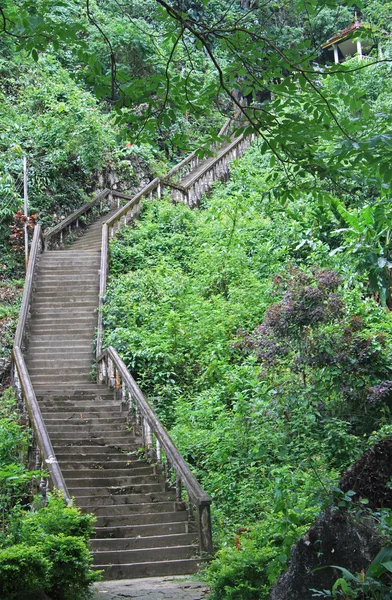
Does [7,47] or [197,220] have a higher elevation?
[7,47]

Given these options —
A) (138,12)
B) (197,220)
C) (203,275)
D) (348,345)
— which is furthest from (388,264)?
(138,12)

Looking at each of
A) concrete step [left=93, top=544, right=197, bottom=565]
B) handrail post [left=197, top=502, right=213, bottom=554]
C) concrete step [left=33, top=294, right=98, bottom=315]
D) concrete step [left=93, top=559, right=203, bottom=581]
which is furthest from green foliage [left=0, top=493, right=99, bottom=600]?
concrete step [left=33, top=294, right=98, bottom=315]

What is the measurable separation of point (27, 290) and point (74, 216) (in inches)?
231

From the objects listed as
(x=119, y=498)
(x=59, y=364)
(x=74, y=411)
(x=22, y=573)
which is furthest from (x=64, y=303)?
(x=22, y=573)

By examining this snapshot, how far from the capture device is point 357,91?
17.2 feet

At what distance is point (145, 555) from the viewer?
7.82 meters

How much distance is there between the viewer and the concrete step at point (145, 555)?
7668 millimetres

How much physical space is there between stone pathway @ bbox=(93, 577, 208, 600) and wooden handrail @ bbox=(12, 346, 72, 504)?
0.96m

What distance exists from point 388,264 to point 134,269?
8567 millimetres

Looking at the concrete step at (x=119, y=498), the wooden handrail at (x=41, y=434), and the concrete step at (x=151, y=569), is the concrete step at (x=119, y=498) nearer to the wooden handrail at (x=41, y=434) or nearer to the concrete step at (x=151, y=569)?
Answer: the wooden handrail at (x=41, y=434)

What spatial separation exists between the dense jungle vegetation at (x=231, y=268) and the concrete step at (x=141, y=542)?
0.44 metres

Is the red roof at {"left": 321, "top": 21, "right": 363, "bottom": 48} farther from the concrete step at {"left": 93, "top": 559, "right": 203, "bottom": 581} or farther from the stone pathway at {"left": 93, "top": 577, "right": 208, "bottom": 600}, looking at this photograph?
the concrete step at {"left": 93, "top": 559, "right": 203, "bottom": 581}

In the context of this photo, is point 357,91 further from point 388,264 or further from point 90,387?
point 90,387

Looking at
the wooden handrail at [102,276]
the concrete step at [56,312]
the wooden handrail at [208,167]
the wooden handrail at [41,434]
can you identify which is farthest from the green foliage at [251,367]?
the wooden handrail at [208,167]
